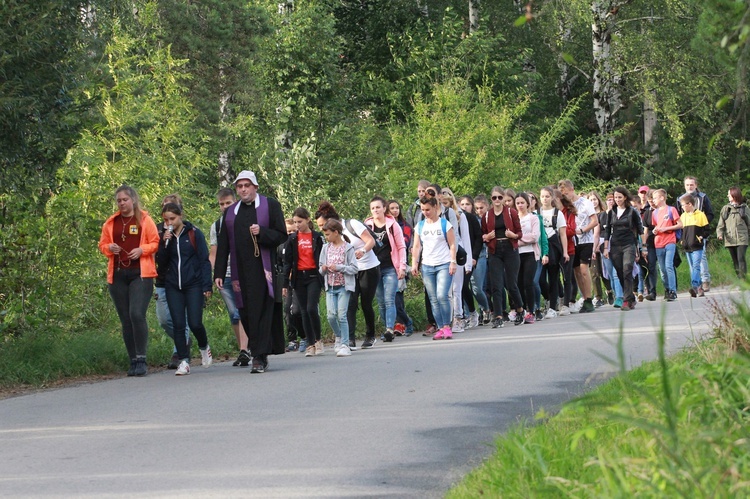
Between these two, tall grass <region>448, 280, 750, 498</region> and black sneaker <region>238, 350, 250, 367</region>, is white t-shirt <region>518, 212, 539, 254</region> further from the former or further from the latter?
tall grass <region>448, 280, 750, 498</region>

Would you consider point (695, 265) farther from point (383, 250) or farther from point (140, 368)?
point (140, 368)

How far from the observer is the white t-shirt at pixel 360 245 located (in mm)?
16734

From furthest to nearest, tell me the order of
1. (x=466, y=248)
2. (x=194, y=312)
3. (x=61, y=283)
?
(x=466, y=248) < (x=61, y=283) < (x=194, y=312)

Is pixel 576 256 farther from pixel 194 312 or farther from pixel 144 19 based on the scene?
pixel 144 19

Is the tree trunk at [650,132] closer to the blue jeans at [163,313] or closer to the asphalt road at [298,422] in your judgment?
the blue jeans at [163,313]

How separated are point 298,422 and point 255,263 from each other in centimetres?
422

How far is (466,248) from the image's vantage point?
60.6ft

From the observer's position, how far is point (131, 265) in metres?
14.1

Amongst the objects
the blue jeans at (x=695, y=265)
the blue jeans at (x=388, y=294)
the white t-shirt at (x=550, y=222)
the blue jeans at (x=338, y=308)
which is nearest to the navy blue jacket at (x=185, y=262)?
the blue jeans at (x=338, y=308)

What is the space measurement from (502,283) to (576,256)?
287 centimetres

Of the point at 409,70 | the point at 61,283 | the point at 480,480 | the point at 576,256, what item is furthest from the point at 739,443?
the point at 409,70

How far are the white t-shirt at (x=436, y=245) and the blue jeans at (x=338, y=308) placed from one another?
→ 2013mm

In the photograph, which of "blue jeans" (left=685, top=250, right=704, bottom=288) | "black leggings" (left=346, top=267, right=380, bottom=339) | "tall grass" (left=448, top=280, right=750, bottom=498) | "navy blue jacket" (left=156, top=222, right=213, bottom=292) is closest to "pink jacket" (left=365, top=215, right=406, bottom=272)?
"black leggings" (left=346, top=267, right=380, bottom=339)

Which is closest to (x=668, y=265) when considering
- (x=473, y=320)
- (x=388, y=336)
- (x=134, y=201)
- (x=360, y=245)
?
(x=473, y=320)
